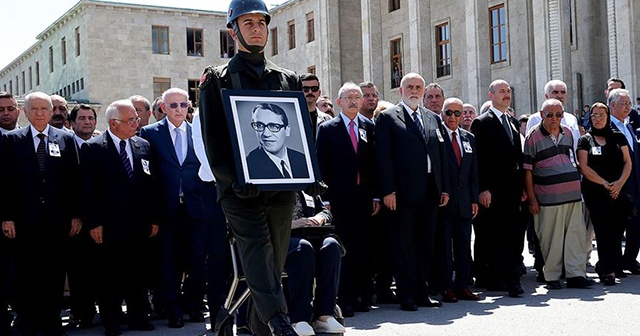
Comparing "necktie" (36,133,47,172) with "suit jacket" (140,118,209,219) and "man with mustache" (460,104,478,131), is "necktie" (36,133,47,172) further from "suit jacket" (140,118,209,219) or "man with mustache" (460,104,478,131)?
"man with mustache" (460,104,478,131)

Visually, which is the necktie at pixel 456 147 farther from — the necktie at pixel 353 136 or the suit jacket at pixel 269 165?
the suit jacket at pixel 269 165

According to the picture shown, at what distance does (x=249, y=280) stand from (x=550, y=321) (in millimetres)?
3511

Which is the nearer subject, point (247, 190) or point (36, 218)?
point (247, 190)

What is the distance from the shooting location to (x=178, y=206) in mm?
8109

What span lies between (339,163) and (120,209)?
231 centimetres

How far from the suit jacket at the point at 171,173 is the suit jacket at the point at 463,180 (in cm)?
287

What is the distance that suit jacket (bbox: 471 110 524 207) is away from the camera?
385 inches

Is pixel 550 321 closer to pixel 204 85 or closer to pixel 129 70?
pixel 204 85

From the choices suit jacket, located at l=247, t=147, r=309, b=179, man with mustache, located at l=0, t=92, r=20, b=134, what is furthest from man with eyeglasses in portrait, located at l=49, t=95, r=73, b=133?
suit jacket, located at l=247, t=147, r=309, b=179

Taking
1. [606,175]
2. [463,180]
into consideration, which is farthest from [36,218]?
[606,175]

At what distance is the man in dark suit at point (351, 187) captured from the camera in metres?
8.42

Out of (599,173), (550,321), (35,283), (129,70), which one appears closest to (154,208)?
(35,283)

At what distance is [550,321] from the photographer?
7359 millimetres

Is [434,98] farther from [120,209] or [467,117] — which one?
[120,209]
